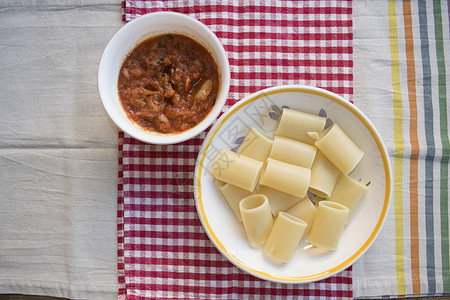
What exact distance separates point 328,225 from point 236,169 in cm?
41

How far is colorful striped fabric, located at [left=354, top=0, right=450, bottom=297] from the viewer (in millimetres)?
1666

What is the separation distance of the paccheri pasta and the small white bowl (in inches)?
8.2

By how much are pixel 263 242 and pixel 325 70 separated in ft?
2.47

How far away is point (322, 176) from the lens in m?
1.55

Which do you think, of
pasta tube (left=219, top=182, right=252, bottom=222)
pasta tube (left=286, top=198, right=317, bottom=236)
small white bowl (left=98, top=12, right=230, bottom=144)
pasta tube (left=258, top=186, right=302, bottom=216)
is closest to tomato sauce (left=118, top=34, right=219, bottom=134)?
small white bowl (left=98, top=12, right=230, bottom=144)

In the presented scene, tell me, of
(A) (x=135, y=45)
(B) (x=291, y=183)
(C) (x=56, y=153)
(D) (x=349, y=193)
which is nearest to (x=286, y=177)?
(B) (x=291, y=183)

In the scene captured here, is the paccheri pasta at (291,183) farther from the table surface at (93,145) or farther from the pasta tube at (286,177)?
the table surface at (93,145)

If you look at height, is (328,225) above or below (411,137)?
below

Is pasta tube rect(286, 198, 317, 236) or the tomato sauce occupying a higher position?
the tomato sauce

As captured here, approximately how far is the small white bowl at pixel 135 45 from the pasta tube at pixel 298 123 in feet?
Result: 0.90

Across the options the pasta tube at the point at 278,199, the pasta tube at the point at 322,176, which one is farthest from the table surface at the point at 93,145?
the pasta tube at the point at 278,199

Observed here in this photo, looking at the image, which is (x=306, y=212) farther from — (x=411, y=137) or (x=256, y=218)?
(x=411, y=137)

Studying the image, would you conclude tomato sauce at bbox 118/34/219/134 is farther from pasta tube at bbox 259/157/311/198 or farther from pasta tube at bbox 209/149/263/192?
pasta tube at bbox 259/157/311/198

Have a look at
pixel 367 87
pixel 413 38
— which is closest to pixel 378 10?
pixel 413 38
